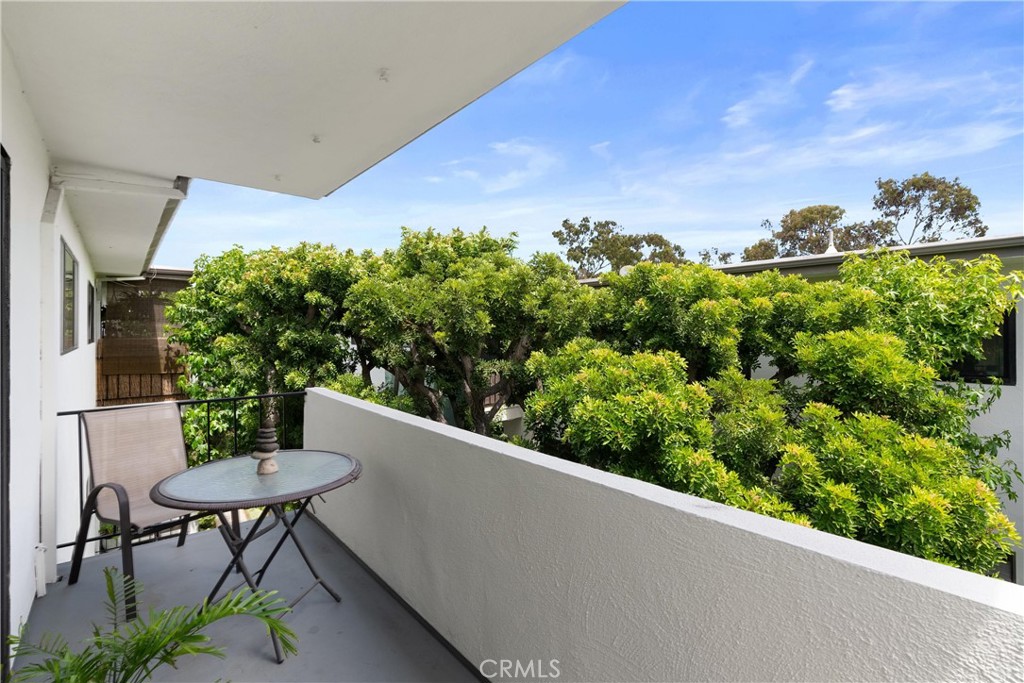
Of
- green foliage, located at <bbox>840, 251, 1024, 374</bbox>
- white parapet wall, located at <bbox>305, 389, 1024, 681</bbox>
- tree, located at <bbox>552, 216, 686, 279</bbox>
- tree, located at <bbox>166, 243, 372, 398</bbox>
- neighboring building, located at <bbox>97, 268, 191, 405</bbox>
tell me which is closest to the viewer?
white parapet wall, located at <bbox>305, 389, 1024, 681</bbox>

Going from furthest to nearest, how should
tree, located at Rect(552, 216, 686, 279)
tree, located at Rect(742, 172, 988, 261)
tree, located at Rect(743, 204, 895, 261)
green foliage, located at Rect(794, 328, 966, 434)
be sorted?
tree, located at Rect(552, 216, 686, 279)
tree, located at Rect(743, 204, 895, 261)
tree, located at Rect(742, 172, 988, 261)
green foliage, located at Rect(794, 328, 966, 434)

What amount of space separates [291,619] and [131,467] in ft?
4.44

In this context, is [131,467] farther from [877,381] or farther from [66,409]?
[877,381]

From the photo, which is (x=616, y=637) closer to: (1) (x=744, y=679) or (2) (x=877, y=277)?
(1) (x=744, y=679)

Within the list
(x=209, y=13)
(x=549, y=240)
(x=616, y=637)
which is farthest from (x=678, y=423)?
(x=549, y=240)

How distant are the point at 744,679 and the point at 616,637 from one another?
15.5 inches

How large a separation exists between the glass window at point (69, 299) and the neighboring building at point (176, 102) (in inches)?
46.3

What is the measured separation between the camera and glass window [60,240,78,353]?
13.9 ft

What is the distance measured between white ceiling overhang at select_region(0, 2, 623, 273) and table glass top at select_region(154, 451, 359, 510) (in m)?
1.77

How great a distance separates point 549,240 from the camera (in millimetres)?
32094

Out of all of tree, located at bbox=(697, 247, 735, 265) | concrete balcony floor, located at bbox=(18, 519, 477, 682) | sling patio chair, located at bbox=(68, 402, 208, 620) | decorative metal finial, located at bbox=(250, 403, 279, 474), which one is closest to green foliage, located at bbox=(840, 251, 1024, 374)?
concrete balcony floor, located at bbox=(18, 519, 477, 682)

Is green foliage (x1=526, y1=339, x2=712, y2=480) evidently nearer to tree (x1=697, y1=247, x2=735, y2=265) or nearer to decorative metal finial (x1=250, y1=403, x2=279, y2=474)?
decorative metal finial (x1=250, y1=403, x2=279, y2=474)

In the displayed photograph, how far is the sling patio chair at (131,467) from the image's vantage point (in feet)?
8.82

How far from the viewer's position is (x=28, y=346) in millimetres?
2381
